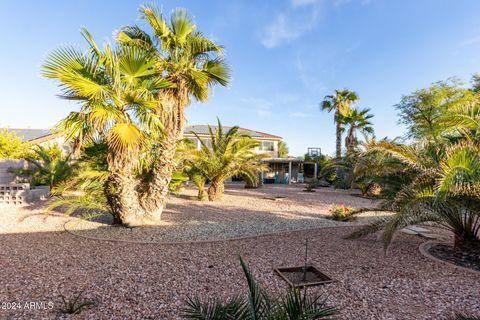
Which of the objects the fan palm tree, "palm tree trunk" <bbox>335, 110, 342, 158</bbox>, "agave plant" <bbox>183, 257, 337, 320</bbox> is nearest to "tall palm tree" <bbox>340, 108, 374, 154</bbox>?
"palm tree trunk" <bbox>335, 110, 342, 158</bbox>

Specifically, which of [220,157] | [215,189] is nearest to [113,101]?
[220,157]

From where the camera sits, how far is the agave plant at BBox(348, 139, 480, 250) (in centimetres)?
385

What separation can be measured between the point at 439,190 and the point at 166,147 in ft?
21.7

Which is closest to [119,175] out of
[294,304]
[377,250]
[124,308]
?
[124,308]

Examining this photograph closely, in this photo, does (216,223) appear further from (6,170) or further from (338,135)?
(338,135)

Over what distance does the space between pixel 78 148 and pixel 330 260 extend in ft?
21.8

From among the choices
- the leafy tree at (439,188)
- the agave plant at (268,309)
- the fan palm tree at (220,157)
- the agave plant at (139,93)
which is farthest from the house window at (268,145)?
the agave plant at (268,309)

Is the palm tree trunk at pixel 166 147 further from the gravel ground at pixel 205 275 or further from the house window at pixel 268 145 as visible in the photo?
the house window at pixel 268 145

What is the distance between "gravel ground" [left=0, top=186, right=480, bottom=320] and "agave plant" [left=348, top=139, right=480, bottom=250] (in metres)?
0.73

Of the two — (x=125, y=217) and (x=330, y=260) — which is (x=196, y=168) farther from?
(x=330, y=260)

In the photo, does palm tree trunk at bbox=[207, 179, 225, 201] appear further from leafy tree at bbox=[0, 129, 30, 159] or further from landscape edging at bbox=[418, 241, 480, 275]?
leafy tree at bbox=[0, 129, 30, 159]

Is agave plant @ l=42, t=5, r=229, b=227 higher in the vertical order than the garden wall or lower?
higher

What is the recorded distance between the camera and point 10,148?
14.7m

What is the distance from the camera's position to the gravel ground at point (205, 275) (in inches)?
126
